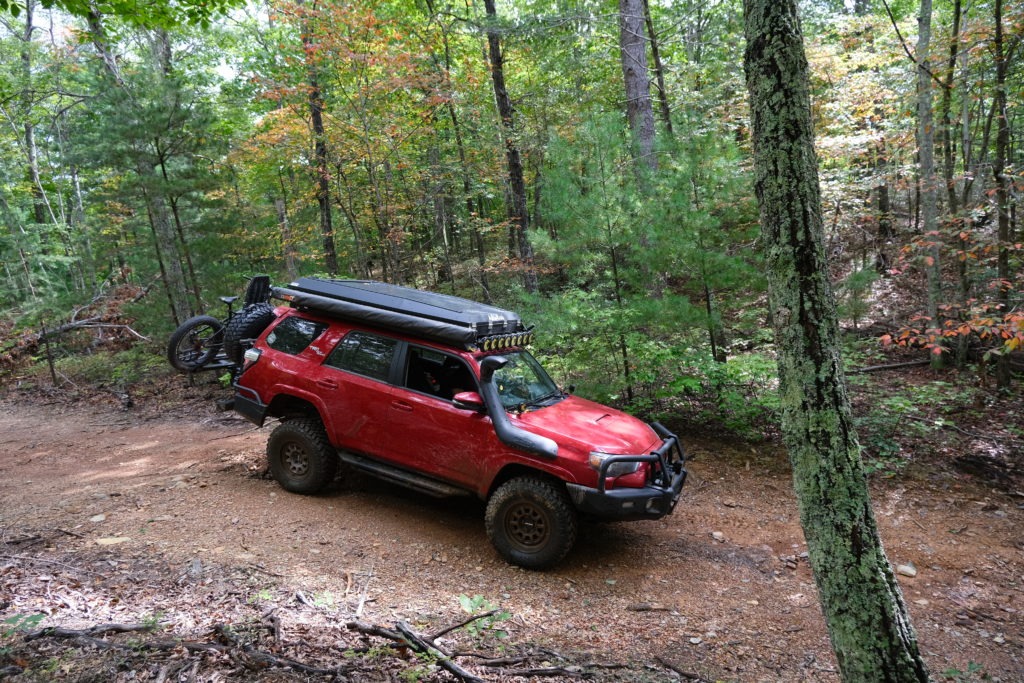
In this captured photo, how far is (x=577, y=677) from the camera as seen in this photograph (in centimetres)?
336

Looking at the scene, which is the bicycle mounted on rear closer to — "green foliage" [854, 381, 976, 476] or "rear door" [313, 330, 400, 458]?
"rear door" [313, 330, 400, 458]

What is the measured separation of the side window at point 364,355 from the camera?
18.7ft

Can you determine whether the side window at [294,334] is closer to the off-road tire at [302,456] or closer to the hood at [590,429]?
the off-road tire at [302,456]

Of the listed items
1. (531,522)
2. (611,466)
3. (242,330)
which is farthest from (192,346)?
(611,466)

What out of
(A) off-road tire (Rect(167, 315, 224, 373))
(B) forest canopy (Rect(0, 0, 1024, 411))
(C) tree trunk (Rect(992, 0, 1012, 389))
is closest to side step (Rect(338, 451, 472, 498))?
(B) forest canopy (Rect(0, 0, 1024, 411))

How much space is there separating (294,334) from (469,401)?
2.50m

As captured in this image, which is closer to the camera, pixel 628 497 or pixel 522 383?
pixel 628 497

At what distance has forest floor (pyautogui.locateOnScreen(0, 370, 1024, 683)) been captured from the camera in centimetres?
328

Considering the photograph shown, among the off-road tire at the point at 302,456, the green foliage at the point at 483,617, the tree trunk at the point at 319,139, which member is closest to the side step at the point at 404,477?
the off-road tire at the point at 302,456

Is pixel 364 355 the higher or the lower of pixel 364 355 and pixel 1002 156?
the lower

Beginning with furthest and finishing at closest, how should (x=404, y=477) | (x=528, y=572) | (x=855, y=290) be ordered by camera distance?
(x=855, y=290)
(x=404, y=477)
(x=528, y=572)

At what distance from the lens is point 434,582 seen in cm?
466

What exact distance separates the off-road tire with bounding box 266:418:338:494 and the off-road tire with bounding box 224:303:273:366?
1261 mm

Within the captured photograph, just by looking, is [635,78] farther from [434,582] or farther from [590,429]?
[434,582]
